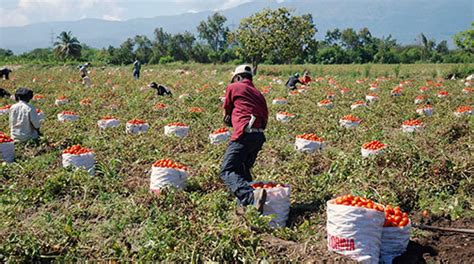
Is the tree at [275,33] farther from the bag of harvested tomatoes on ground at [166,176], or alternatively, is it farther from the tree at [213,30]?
the tree at [213,30]

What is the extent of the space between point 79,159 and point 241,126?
289 cm

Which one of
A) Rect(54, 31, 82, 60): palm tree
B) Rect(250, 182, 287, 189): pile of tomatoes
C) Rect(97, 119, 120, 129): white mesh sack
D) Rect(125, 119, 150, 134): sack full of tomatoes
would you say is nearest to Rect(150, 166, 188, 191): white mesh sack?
Rect(250, 182, 287, 189): pile of tomatoes

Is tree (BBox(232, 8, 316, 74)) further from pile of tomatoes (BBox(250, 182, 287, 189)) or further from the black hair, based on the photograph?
pile of tomatoes (BBox(250, 182, 287, 189))

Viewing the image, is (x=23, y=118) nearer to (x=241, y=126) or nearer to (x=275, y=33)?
(x=241, y=126)

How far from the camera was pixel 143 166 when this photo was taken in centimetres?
761

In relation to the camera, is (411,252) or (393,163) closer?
(411,252)

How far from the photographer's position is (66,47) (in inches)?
2405

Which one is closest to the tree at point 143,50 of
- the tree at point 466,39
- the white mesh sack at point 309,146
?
the tree at point 466,39

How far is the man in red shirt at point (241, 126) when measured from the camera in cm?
538

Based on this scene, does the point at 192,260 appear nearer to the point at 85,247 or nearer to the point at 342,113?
the point at 85,247

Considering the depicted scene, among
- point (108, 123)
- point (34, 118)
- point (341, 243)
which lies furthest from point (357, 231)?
point (108, 123)

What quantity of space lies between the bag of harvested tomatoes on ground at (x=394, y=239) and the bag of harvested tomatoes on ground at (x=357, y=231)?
0.17 m

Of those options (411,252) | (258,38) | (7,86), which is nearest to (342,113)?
(411,252)

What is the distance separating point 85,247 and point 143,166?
10.8ft
